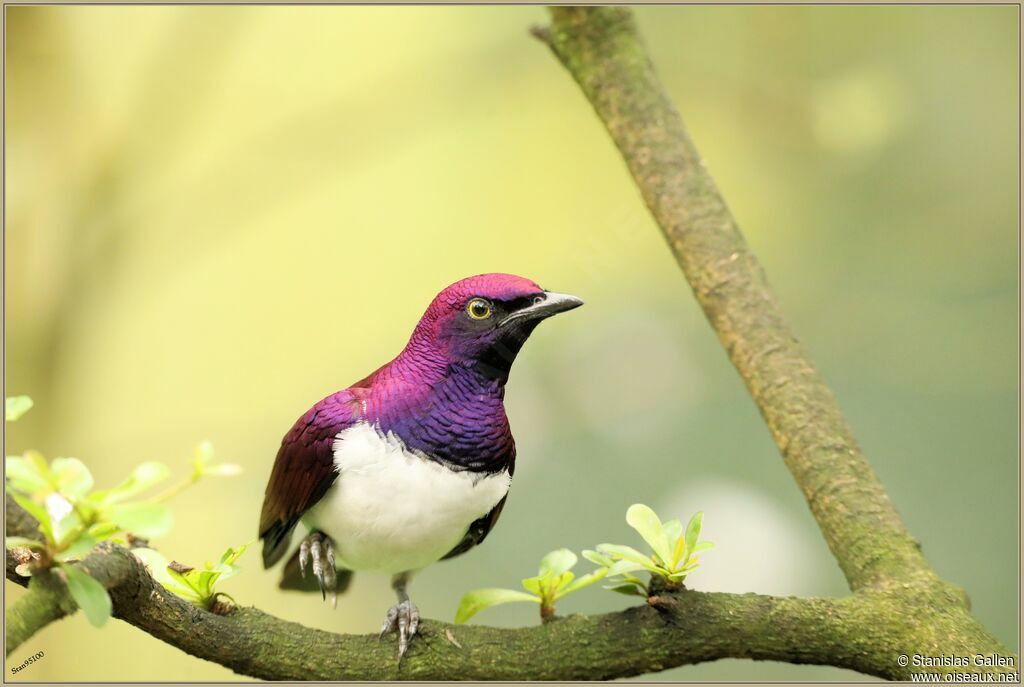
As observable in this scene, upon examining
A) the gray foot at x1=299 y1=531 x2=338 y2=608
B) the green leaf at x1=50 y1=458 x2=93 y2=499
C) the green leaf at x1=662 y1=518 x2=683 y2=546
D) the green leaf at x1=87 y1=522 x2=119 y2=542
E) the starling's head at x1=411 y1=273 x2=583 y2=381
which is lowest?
the gray foot at x1=299 y1=531 x2=338 y2=608

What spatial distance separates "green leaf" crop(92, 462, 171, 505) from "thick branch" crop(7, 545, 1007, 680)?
0.60 m

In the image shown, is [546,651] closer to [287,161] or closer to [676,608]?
[676,608]

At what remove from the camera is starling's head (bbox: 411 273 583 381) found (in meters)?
2.09

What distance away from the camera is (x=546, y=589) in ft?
6.90

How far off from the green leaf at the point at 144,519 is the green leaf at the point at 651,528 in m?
0.85

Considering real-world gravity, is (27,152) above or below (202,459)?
above

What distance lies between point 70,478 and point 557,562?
1.00 metres

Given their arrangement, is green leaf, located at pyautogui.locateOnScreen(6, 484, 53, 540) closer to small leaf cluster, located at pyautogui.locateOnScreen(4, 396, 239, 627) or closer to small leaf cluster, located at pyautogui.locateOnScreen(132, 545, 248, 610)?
small leaf cluster, located at pyautogui.locateOnScreen(4, 396, 239, 627)

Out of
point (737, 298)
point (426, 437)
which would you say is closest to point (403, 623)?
point (426, 437)

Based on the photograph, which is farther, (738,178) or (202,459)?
(738,178)

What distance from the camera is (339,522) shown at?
2.28m

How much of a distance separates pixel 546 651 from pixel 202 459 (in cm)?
88

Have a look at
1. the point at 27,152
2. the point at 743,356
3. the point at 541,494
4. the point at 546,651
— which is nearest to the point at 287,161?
the point at 27,152

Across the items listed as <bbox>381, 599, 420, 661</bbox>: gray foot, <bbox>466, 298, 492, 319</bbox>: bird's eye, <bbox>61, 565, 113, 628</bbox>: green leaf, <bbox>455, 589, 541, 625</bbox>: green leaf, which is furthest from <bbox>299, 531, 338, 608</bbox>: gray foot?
<bbox>61, 565, 113, 628</bbox>: green leaf
